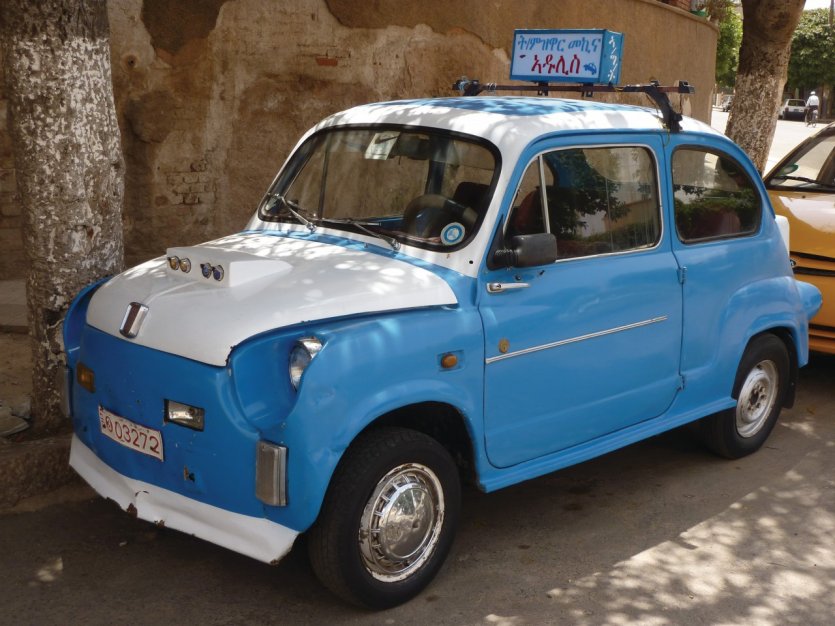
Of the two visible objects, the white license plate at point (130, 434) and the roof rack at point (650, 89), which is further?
the roof rack at point (650, 89)

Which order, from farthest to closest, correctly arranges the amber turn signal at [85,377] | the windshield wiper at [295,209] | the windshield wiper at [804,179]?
the windshield wiper at [804,179], the windshield wiper at [295,209], the amber turn signal at [85,377]

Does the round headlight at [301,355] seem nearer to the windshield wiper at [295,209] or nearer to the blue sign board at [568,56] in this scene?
the windshield wiper at [295,209]

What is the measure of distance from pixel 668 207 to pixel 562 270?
893 mm

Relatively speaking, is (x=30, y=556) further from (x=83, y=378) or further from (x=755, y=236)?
(x=755, y=236)

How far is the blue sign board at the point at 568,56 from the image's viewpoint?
5.77 m

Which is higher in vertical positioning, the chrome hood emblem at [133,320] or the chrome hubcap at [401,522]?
the chrome hood emblem at [133,320]

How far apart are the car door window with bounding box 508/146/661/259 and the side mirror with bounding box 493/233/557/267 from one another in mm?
178

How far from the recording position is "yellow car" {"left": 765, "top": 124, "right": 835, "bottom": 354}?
714 centimetres

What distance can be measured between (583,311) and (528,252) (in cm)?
53

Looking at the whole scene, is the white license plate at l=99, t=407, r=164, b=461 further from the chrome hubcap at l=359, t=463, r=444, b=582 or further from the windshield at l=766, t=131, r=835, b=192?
the windshield at l=766, t=131, r=835, b=192

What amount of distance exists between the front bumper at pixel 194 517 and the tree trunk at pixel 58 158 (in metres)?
1.28

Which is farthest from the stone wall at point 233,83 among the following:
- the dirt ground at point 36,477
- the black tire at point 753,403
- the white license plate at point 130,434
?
the black tire at point 753,403

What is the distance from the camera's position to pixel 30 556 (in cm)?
449

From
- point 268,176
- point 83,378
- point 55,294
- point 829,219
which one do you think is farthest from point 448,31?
point 83,378
